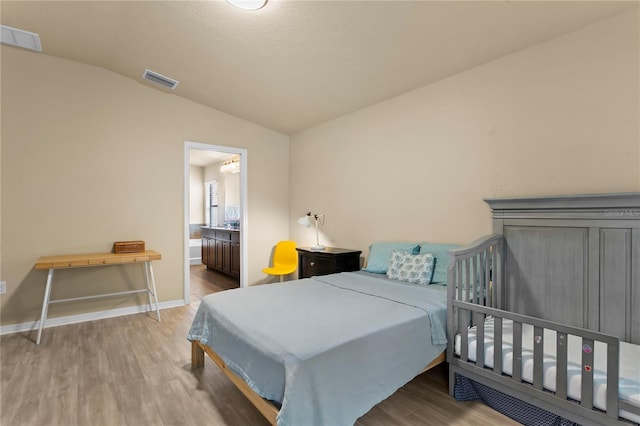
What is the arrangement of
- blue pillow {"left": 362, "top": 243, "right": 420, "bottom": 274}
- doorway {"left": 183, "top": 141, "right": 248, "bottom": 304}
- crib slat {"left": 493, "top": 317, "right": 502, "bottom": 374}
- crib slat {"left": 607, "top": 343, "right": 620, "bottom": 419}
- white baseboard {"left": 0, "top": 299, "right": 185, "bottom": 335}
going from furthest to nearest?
1. doorway {"left": 183, "top": 141, "right": 248, "bottom": 304}
2. white baseboard {"left": 0, "top": 299, "right": 185, "bottom": 335}
3. blue pillow {"left": 362, "top": 243, "right": 420, "bottom": 274}
4. crib slat {"left": 493, "top": 317, "right": 502, "bottom": 374}
5. crib slat {"left": 607, "top": 343, "right": 620, "bottom": 419}

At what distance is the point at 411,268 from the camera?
2.83 m

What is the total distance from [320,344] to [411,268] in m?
1.54

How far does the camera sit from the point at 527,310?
2.29m

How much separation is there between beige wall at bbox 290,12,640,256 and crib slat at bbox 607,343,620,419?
1.15 metres

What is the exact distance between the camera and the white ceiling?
6.98ft

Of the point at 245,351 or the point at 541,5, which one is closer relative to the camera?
the point at 245,351

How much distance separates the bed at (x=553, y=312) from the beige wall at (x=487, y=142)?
9.0 inches

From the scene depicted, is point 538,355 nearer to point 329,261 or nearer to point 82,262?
point 329,261

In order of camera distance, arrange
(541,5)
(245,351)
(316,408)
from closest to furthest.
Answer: (316,408), (245,351), (541,5)

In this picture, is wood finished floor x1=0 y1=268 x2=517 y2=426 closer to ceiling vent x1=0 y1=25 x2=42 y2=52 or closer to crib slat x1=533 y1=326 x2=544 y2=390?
crib slat x1=533 y1=326 x2=544 y2=390

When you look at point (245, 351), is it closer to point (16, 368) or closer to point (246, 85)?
point (16, 368)

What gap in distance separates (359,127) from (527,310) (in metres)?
2.57

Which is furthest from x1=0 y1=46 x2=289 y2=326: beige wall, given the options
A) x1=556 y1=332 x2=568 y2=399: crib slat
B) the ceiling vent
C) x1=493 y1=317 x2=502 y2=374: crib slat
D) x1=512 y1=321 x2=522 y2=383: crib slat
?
x1=556 y1=332 x2=568 y2=399: crib slat

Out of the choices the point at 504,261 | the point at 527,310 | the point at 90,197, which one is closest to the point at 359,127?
the point at 504,261
